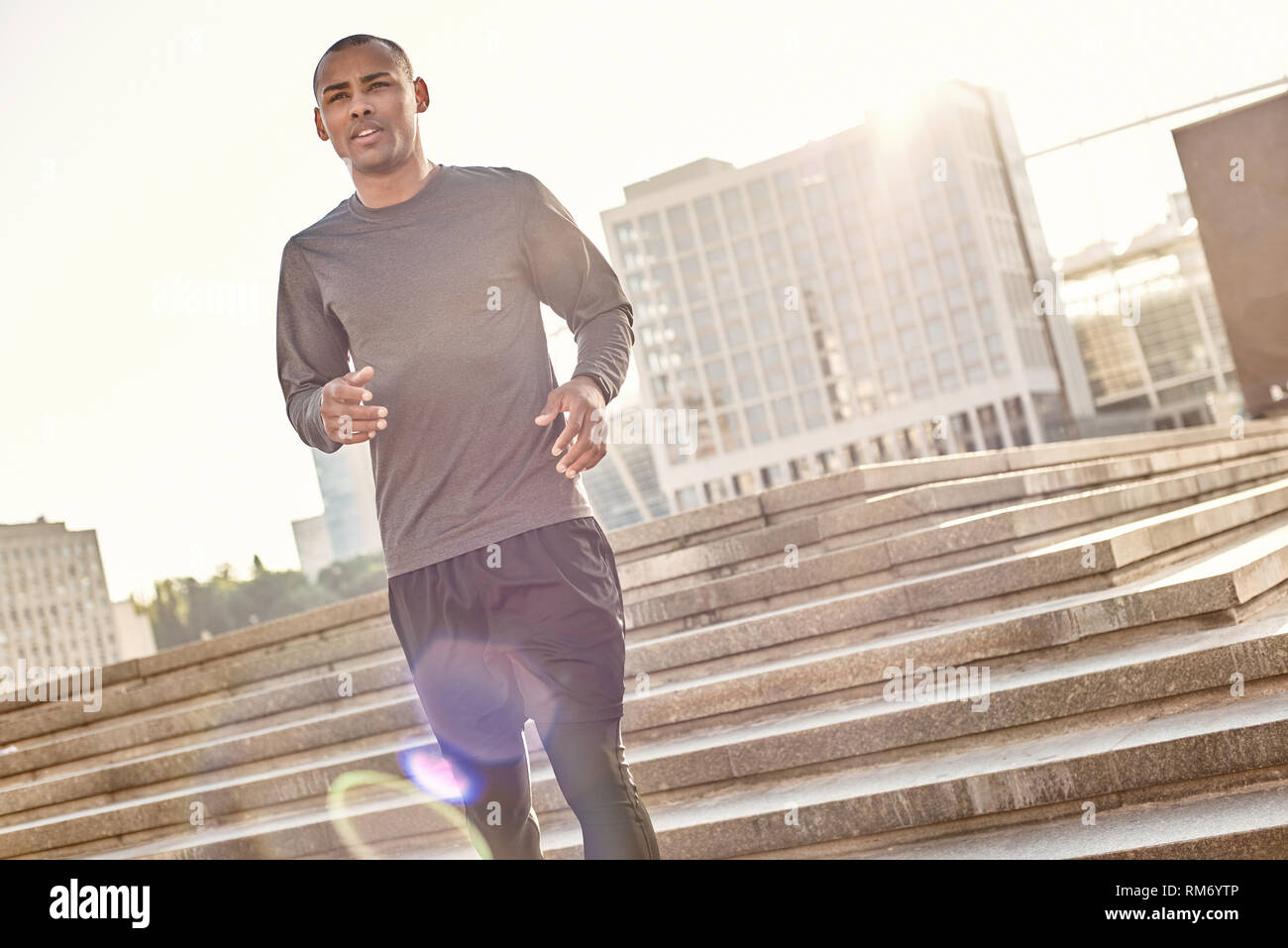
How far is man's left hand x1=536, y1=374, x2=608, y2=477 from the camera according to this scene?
6.38 ft

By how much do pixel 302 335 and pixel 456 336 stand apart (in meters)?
0.38

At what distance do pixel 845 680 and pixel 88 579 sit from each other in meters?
85.9

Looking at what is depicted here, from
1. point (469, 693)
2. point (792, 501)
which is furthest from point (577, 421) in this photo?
point (792, 501)

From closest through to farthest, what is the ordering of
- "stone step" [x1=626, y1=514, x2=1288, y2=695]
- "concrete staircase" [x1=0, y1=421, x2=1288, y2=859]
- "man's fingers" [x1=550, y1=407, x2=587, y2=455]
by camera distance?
"man's fingers" [x1=550, y1=407, x2=587, y2=455]
"concrete staircase" [x1=0, y1=421, x2=1288, y2=859]
"stone step" [x1=626, y1=514, x2=1288, y2=695]

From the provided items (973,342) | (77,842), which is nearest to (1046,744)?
(77,842)

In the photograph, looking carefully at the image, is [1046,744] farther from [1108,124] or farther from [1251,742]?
[1108,124]

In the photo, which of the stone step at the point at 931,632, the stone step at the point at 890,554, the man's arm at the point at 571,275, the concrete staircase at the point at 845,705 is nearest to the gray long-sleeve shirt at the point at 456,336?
the man's arm at the point at 571,275

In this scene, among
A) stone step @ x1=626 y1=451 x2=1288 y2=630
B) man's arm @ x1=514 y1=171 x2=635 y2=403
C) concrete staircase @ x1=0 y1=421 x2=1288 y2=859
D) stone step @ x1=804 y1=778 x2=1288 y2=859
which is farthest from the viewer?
stone step @ x1=626 y1=451 x2=1288 y2=630

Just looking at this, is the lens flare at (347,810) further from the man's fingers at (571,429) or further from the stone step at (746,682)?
the man's fingers at (571,429)

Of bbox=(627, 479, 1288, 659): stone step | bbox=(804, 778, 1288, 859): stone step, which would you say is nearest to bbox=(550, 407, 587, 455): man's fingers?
bbox=(804, 778, 1288, 859): stone step

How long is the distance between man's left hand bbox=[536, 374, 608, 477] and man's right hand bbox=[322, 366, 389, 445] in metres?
0.28

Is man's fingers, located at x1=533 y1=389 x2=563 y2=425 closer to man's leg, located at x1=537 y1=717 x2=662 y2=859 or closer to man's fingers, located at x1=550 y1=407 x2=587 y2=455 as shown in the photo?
man's fingers, located at x1=550 y1=407 x2=587 y2=455

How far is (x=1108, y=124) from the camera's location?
740 inches

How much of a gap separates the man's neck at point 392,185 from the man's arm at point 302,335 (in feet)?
0.57
